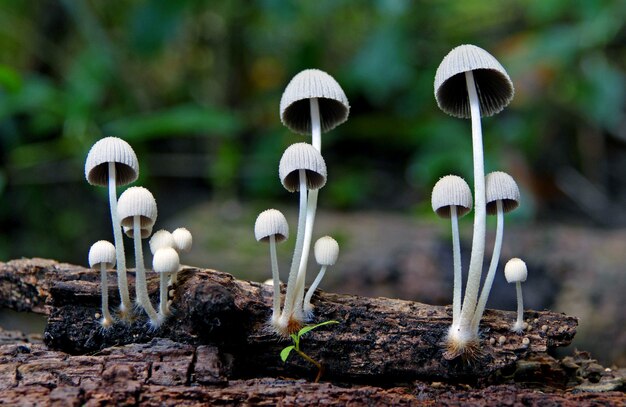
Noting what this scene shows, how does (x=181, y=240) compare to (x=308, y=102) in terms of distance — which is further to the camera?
(x=308, y=102)

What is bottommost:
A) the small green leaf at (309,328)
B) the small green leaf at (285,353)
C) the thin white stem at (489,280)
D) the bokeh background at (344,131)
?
the small green leaf at (285,353)

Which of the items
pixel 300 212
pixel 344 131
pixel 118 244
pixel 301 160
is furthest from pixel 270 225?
pixel 344 131

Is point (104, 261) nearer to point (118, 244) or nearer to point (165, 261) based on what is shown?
point (118, 244)

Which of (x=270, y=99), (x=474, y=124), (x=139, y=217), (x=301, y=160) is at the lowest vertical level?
(x=139, y=217)

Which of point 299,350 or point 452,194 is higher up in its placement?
point 452,194

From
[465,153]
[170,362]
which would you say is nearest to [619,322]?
[465,153]

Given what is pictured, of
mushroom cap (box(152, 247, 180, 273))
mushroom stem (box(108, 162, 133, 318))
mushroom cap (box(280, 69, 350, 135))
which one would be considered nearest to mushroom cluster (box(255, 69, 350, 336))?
mushroom cap (box(280, 69, 350, 135))

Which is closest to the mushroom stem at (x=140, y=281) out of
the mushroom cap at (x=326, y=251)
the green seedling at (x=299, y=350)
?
the green seedling at (x=299, y=350)

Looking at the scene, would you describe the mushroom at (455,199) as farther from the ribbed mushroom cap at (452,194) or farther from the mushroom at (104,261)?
the mushroom at (104,261)
